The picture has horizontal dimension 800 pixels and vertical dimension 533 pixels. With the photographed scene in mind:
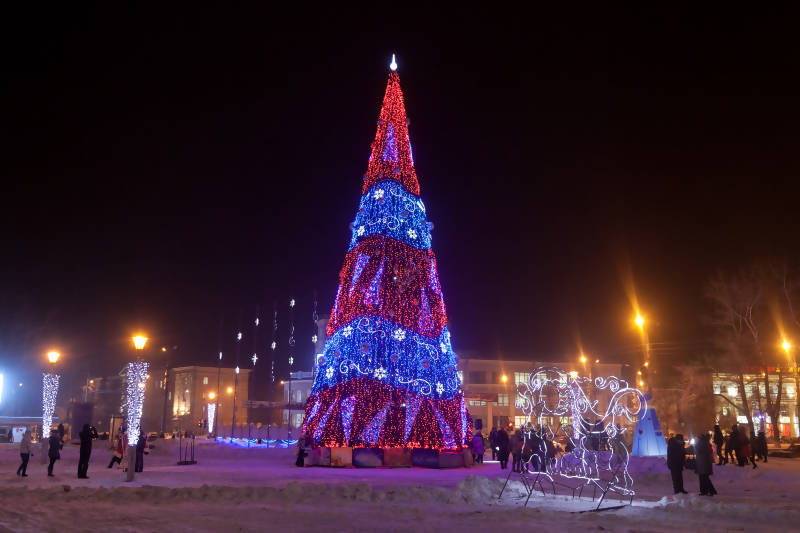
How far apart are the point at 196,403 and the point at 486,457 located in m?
53.1

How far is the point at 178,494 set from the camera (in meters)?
13.6

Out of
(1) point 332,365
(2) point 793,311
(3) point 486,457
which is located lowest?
(3) point 486,457

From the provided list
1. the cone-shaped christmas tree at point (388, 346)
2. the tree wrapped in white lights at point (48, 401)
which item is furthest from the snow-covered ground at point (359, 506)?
the tree wrapped in white lights at point (48, 401)

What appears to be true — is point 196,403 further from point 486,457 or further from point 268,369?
point 486,457

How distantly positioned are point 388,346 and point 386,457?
3921 mm

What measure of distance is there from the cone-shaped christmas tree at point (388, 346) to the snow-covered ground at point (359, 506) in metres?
3.71

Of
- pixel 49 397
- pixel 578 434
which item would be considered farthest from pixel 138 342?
pixel 578 434

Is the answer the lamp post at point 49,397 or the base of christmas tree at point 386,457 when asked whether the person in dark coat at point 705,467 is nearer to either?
the base of christmas tree at point 386,457

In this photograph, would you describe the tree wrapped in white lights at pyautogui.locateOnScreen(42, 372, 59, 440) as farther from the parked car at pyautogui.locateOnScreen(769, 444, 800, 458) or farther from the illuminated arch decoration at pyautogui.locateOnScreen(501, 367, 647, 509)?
the parked car at pyautogui.locateOnScreen(769, 444, 800, 458)

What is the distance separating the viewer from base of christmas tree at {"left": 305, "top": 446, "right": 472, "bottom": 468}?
2255 cm

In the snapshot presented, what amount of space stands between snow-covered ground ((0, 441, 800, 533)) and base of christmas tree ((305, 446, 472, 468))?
3.24 m

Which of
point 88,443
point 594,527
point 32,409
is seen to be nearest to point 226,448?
point 88,443

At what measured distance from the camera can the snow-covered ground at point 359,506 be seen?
1034 centimetres

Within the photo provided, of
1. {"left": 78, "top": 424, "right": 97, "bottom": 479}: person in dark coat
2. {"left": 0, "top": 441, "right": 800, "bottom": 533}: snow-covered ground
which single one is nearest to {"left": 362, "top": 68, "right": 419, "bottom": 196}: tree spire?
{"left": 0, "top": 441, "right": 800, "bottom": 533}: snow-covered ground
